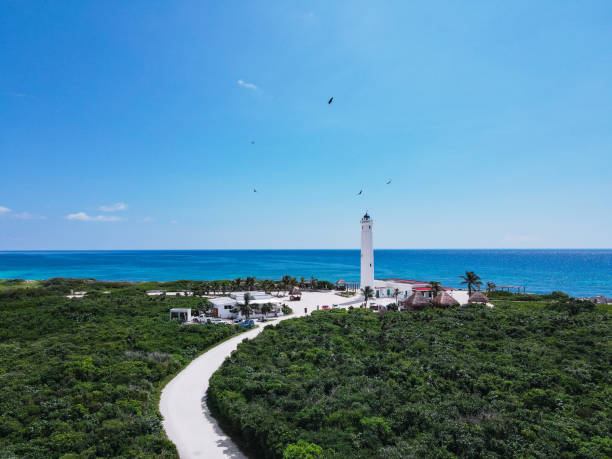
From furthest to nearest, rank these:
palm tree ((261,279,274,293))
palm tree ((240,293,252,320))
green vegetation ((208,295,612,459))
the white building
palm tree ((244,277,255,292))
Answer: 1. palm tree ((261,279,274,293))
2. palm tree ((244,277,255,292))
3. the white building
4. palm tree ((240,293,252,320))
5. green vegetation ((208,295,612,459))

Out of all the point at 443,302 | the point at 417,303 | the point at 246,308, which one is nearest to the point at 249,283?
the point at 246,308

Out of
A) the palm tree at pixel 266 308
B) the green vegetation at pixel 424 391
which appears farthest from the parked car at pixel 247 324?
the green vegetation at pixel 424 391

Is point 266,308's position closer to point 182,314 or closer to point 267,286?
point 182,314

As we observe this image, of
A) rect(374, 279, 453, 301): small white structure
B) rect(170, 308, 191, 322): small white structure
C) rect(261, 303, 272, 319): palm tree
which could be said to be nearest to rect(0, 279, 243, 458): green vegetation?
rect(170, 308, 191, 322): small white structure

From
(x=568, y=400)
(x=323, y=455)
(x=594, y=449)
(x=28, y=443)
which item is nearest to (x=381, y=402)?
(x=323, y=455)

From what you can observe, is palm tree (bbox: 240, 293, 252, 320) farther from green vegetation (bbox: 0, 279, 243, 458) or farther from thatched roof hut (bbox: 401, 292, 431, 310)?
thatched roof hut (bbox: 401, 292, 431, 310)

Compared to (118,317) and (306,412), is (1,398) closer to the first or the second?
(306,412)
